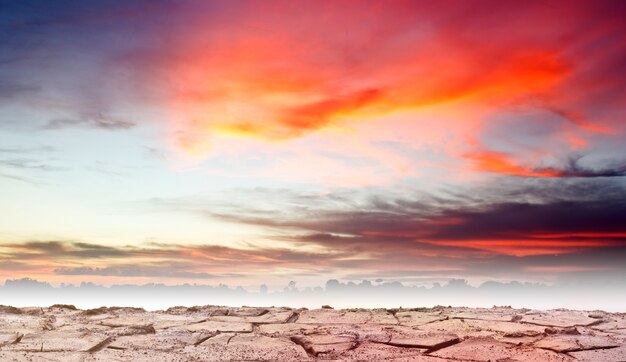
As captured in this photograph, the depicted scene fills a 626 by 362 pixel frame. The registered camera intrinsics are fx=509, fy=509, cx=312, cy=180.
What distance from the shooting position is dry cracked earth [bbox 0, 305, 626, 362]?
450 centimetres

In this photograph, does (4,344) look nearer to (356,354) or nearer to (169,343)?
(169,343)

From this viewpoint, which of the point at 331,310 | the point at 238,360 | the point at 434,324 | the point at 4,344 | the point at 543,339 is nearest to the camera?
the point at 238,360

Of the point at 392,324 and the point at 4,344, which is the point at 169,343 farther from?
the point at 392,324

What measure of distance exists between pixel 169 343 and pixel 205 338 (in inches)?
14.9

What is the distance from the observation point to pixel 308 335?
530cm

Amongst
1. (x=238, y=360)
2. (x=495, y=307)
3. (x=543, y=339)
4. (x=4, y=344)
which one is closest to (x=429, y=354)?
(x=543, y=339)

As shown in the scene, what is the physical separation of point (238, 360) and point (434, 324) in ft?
8.66

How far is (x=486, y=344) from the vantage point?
483cm

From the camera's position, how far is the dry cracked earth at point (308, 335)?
4.50m

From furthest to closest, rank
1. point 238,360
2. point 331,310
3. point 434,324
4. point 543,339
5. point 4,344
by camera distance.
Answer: point 331,310, point 434,324, point 543,339, point 4,344, point 238,360

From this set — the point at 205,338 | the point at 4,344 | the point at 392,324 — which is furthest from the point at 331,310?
the point at 4,344

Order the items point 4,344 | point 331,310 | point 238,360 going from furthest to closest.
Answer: point 331,310
point 4,344
point 238,360

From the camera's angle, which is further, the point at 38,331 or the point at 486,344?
the point at 38,331

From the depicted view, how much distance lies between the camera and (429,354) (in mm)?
4523
